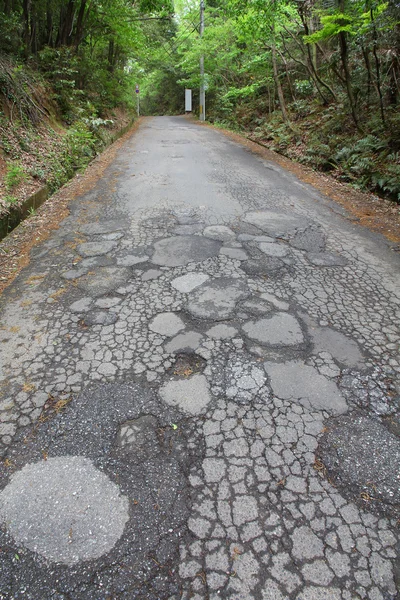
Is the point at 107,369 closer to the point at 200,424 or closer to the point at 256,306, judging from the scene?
the point at 200,424

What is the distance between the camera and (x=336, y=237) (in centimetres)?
462

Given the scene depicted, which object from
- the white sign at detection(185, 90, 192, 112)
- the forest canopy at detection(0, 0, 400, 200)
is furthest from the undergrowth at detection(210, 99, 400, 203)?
the white sign at detection(185, 90, 192, 112)

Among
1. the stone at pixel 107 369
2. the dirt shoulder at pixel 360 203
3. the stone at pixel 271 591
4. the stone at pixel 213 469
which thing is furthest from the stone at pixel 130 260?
the dirt shoulder at pixel 360 203

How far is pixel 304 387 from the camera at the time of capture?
90.0 inches

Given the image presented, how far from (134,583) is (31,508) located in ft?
1.97

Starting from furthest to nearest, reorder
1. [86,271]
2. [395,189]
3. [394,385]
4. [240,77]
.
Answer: [240,77] < [395,189] < [86,271] < [394,385]

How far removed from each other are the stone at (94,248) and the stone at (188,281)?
109 cm

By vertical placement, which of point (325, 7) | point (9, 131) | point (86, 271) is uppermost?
point (325, 7)

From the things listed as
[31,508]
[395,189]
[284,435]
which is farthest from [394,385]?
[395,189]

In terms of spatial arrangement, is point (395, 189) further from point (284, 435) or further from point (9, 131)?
point (9, 131)

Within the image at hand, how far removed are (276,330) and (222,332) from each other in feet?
1.45

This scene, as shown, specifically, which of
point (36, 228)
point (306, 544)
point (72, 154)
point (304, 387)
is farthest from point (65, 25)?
point (306, 544)

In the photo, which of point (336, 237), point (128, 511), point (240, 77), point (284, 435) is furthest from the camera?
point (240, 77)

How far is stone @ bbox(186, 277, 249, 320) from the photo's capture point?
117 inches
